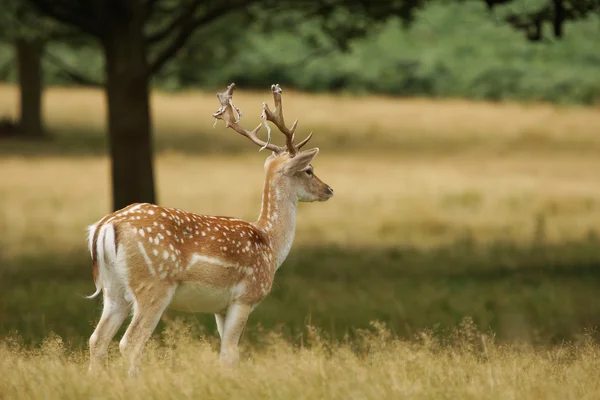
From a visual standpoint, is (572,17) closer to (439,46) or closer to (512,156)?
(512,156)

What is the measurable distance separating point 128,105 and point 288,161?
6.81 metres

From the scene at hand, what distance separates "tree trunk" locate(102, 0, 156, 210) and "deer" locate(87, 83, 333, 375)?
6928 millimetres

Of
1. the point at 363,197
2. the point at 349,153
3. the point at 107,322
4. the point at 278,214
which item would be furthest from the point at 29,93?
the point at 107,322

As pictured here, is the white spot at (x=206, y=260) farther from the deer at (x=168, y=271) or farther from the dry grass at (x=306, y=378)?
the dry grass at (x=306, y=378)

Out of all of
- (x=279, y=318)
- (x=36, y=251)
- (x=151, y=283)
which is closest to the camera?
(x=151, y=283)

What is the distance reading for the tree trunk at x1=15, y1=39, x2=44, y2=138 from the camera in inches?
1184

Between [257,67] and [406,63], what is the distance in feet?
16.6

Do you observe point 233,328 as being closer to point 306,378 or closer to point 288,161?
point 306,378

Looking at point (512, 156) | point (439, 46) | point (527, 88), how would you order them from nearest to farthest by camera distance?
point (512, 156)
point (527, 88)
point (439, 46)

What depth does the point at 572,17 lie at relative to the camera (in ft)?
39.7

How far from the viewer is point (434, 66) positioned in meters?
41.1

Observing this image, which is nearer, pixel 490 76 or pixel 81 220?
pixel 81 220

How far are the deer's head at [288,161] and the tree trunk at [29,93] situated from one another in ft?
74.5

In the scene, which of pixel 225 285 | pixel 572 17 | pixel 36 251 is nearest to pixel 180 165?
pixel 36 251
